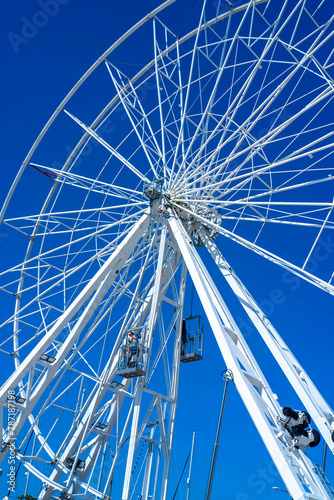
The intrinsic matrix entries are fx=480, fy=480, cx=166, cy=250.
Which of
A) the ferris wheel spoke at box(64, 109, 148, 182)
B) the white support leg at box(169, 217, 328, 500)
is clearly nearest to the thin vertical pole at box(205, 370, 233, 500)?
the white support leg at box(169, 217, 328, 500)

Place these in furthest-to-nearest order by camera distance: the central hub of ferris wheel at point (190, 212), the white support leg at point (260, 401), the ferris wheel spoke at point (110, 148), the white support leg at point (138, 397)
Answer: the ferris wheel spoke at point (110, 148) → the central hub of ferris wheel at point (190, 212) → the white support leg at point (138, 397) → the white support leg at point (260, 401)

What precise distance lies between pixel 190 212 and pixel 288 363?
7.25 metres

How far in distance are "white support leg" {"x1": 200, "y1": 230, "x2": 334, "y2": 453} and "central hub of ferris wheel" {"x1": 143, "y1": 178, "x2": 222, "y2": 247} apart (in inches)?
98.6

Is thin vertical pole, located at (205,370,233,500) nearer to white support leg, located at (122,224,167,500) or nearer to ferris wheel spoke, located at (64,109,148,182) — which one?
white support leg, located at (122,224,167,500)

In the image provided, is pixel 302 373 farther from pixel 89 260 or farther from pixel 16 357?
pixel 16 357

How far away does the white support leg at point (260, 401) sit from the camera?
9.84 meters

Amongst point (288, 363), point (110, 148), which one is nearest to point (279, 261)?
point (288, 363)

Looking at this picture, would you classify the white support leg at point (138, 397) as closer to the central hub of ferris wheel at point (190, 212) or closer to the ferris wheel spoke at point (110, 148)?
the central hub of ferris wheel at point (190, 212)

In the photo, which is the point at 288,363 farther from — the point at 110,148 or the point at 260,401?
the point at 110,148

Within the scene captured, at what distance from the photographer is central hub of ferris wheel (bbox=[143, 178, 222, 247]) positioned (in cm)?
1919

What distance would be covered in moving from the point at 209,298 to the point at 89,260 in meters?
6.27

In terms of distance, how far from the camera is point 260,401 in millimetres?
11438

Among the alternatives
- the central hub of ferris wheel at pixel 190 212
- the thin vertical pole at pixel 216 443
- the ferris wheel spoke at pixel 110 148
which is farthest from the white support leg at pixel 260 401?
the ferris wheel spoke at pixel 110 148

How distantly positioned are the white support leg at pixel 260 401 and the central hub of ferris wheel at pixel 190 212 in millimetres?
4499
